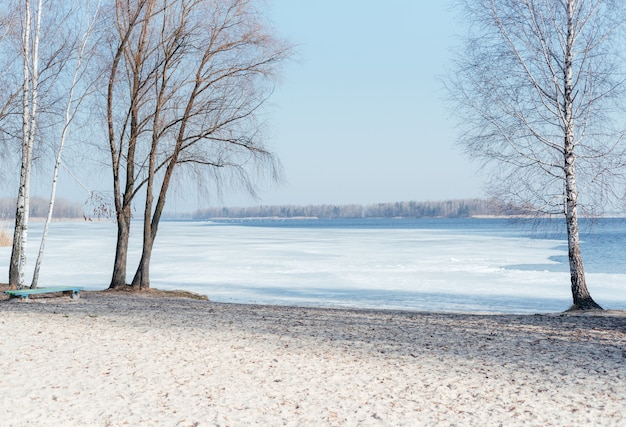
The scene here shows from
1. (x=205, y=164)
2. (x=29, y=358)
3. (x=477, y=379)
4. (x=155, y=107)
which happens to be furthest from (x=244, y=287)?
(x=477, y=379)

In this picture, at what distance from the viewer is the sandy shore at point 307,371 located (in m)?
5.34

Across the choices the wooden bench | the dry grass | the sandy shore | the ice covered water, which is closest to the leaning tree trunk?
the wooden bench

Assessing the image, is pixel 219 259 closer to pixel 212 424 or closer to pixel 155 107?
pixel 155 107

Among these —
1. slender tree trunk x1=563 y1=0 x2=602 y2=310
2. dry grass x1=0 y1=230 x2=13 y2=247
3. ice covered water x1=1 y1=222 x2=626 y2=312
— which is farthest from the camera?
dry grass x1=0 y1=230 x2=13 y2=247

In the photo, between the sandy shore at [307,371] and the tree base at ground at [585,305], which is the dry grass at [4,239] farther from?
the tree base at ground at [585,305]

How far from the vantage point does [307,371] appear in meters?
6.68

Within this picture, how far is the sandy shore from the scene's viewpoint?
5.34m

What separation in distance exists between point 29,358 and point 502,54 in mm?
9804

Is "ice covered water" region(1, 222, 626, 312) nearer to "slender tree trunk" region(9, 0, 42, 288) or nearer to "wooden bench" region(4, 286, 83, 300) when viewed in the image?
"wooden bench" region(4, 286, 83, 300)

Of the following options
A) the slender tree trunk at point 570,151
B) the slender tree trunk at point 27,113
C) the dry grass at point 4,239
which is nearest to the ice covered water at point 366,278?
the slender tree trunk at point 570,151

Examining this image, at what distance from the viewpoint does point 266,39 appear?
15602 mm

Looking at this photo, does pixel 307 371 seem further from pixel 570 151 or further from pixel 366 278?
pixel 366 278

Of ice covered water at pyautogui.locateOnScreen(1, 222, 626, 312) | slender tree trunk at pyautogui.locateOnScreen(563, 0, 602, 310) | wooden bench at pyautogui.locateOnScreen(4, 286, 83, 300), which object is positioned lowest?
ice covered water at pyautogui.locateOnScreen(1, 222, 626, 312)

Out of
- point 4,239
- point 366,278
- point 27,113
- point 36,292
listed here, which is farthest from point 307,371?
point 4,239
